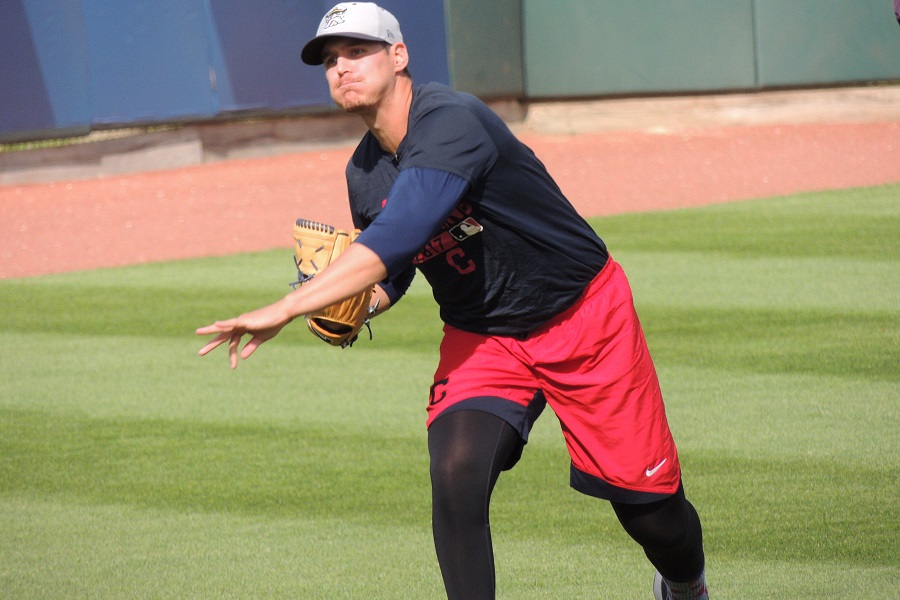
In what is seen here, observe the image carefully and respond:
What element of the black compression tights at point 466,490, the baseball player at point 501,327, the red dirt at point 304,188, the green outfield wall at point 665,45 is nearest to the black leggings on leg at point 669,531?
the baseball player at point 501,327

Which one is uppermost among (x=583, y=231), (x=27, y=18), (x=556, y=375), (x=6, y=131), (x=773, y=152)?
(x=583, y=231)

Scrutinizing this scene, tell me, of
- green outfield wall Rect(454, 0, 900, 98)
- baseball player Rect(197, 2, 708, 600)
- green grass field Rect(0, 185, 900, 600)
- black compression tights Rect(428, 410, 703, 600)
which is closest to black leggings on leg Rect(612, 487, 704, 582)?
baseball player Rect(197, 2, 708, 600)

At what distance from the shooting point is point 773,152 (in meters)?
16.7

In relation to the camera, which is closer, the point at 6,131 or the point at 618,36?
the point at 6,131

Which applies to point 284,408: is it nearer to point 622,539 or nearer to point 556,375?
point 622,539

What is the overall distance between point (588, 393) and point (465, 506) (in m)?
0.51

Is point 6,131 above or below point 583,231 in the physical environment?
below

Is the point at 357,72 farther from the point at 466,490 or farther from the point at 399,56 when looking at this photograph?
→ the point at 466,490

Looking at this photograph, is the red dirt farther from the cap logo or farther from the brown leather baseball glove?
the cap logo

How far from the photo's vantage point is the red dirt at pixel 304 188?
13.2m

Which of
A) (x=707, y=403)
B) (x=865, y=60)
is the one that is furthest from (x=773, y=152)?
(x=707, y=403)

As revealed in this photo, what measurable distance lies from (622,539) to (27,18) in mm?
13349

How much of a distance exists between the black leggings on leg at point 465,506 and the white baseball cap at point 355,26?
3.67 feet

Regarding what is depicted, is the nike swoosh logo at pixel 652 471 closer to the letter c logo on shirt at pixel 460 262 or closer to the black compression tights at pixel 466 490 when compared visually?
the black compression tights at pixel 466 490
